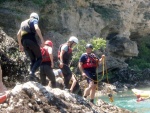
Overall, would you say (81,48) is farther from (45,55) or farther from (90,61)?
(45,55)

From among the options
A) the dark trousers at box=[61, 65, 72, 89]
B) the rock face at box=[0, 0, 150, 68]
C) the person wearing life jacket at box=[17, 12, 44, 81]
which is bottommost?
the dark trousers at box=[61, 65, 72, 89]

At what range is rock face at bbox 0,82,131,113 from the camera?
5965 millimetres

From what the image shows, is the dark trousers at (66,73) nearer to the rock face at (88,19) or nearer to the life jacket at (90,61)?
the life jacket at (90,61)

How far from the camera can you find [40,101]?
6.30 metres

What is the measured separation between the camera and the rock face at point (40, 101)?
5965 millimetres

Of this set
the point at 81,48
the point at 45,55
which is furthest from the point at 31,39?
the point at 81,48

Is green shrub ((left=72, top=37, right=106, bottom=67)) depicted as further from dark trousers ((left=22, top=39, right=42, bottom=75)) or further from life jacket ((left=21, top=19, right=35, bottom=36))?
life jacket ((left=21, top=19, right=35, bottom=36))

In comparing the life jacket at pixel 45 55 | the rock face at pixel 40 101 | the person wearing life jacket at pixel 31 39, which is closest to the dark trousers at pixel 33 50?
the person wearing life jacket at pixel 31 39

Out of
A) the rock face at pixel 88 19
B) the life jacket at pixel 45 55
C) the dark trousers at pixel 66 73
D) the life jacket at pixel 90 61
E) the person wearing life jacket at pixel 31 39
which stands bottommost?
the dark trousers at pixel 66 73

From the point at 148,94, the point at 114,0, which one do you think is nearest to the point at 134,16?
the point at 114,0

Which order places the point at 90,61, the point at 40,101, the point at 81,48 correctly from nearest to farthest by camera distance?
1. the point at 40,101
2. the point at 90,61
3. the point at 81,48

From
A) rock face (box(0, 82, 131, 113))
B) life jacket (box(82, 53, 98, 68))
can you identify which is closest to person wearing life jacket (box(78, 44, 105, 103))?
life jacket (box(82, 53, 98, 68))

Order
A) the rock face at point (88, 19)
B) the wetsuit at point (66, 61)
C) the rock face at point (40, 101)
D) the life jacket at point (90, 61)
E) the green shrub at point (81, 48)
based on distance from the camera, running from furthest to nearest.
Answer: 1. the rock face at point (88, 19)
2. the green shrub at point (81, 48)
3. the life jacket at point (90, 61)
4. the wetsuit at point (66, 61)
5. the rock face at point (40, 101)

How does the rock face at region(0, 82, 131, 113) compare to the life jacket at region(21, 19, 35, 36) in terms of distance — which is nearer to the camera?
the rock face at region(0, 82, 131, 113)
